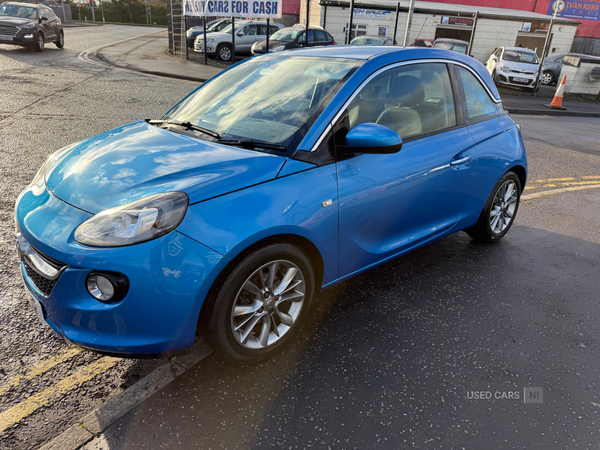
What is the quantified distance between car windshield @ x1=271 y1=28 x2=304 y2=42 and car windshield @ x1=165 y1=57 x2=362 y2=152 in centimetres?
1562

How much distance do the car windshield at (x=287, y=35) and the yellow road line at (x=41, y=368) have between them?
17.3 meters

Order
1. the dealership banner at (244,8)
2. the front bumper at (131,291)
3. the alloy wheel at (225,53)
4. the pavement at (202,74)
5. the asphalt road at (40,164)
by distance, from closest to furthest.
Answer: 1. the front bumper at (131,291)
2. the asphalt road at (40,164)
3. the pavement at (202,74)
4. the dealership banner at (244,8)
5. the alloy wheel at (225,53)

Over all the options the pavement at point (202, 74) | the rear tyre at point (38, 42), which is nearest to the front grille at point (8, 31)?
the rear tyre at point (38, 42)

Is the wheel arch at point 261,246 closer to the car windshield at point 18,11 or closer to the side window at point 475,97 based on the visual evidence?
the side window at point 475,97

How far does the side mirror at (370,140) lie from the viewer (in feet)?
9.04

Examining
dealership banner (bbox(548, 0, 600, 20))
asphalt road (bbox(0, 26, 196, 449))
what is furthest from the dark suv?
dealership banner (bbox(548, 0, 600, 20))

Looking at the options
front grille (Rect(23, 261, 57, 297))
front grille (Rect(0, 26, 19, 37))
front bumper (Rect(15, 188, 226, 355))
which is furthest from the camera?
front grille (Rect(0, 26, 19, 37))

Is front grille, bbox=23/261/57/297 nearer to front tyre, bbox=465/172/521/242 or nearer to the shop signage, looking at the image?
front tyre, bbox=465/172/521/242

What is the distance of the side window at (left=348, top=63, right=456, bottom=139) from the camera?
10.2 ft

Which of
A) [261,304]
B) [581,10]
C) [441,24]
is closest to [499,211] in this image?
[261,304]

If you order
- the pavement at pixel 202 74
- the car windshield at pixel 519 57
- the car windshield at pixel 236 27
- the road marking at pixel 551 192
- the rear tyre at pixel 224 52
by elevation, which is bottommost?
the pavement at pixel 202 74

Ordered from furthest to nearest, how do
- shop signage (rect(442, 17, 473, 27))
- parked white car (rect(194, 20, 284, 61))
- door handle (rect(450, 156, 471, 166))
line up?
shop signage (rect(442, 17, 473, 27)) → parked white car (rect(194, 20, 284, 61)) → door handle (rect(450, 156, 471, 166))

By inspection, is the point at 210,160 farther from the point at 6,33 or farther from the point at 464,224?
the point at 6,33

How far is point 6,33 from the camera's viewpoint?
56.4 feet
